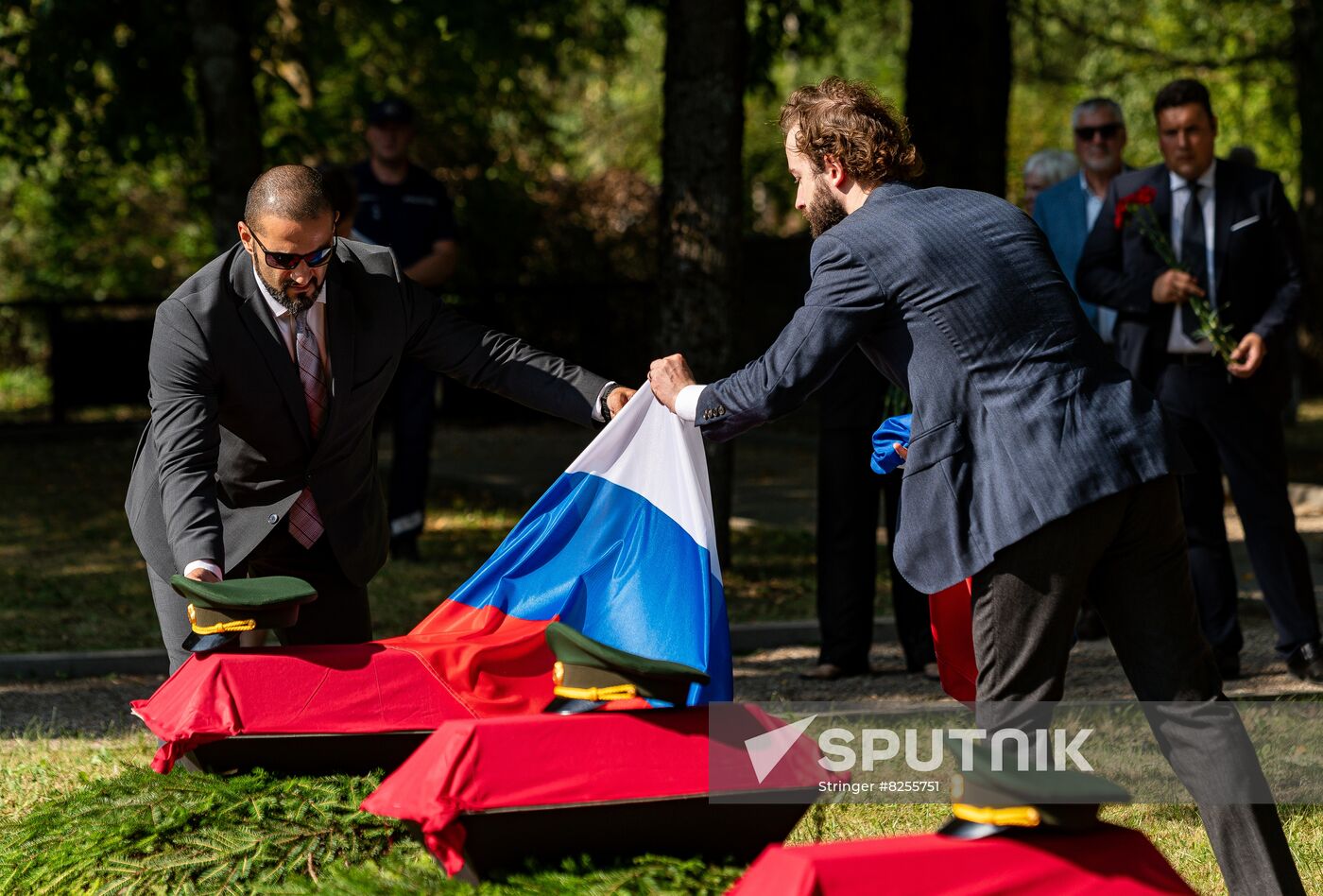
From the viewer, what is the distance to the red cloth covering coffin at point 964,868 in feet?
9.45

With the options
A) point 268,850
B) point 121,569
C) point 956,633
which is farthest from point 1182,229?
point 121,569

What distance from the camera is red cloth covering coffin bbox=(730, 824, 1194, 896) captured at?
9.45 feet

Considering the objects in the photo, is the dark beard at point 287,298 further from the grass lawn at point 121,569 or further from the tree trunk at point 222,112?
the tree trunk at point 222,112

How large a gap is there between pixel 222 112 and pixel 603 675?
8.36 m

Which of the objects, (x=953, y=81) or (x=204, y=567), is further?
(x=953, y=81)

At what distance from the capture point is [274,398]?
4586 mm

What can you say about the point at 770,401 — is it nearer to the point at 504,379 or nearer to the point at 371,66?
the point at 504,379

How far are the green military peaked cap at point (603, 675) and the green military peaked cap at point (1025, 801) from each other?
0.89 m

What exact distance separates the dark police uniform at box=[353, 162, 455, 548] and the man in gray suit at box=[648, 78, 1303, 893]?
19.3 feet

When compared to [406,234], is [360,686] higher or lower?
lower

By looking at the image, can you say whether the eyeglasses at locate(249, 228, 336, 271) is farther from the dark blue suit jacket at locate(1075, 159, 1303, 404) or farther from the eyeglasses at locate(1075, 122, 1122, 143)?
the eyeglasses at locate(1075, 122, 1122, 143)

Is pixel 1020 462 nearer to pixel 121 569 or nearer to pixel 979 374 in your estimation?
pixel 979 374

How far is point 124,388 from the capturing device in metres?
18.0

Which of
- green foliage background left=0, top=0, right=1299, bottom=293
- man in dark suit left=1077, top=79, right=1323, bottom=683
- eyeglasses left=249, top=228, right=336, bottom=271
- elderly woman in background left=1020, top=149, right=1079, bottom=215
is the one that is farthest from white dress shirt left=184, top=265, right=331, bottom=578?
green foliage background left=0, top=0, right=1299, bottom=293
